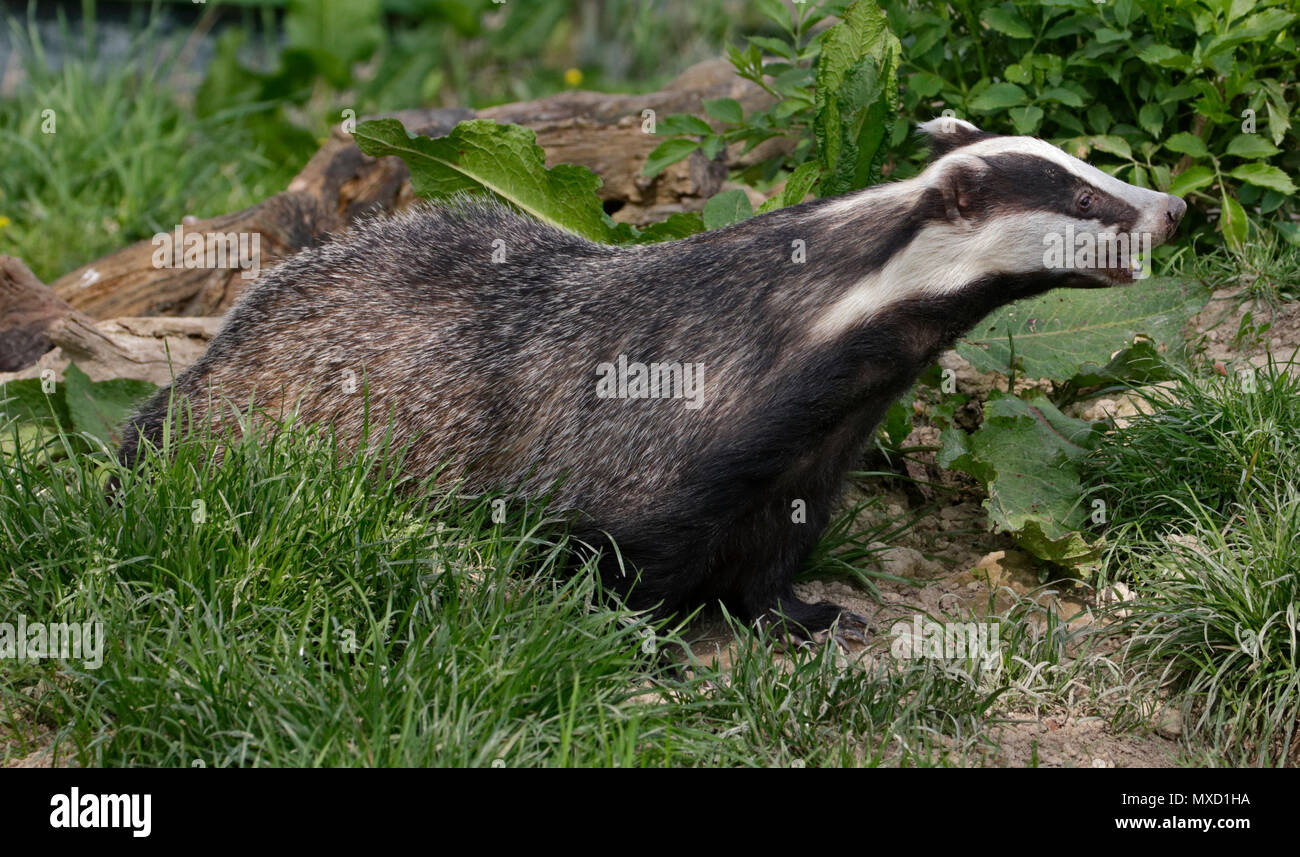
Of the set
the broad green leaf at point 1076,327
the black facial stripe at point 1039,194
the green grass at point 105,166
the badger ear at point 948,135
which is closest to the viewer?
the black facial stripe at point 1039,194

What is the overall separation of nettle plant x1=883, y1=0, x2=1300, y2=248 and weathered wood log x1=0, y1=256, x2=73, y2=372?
14.6 ft

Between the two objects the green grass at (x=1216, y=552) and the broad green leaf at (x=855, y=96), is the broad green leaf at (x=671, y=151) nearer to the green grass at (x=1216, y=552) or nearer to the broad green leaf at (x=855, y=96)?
the broad green leaf at (x=855, y=96)

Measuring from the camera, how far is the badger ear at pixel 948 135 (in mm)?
4762

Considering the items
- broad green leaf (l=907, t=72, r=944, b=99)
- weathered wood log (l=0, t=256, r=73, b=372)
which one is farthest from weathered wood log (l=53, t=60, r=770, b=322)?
broad green leaf (l=907, t=72, r=944, b=99)

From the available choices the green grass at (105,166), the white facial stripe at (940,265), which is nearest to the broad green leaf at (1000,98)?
the white facial stripe at (940,265)

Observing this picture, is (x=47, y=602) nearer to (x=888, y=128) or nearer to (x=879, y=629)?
(x=879, y=629)

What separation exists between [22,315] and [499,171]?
2755 millimetres

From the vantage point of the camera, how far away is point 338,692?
3615mm

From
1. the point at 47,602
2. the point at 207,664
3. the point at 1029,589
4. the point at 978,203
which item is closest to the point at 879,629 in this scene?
the point at 1029,589

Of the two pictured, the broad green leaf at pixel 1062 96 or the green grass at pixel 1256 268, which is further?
the green grass at pixel 1256 268

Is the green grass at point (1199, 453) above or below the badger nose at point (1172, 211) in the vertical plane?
below

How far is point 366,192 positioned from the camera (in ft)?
25.2

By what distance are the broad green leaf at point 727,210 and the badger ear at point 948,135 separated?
1.20 meters

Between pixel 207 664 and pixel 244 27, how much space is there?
31.4 ft
